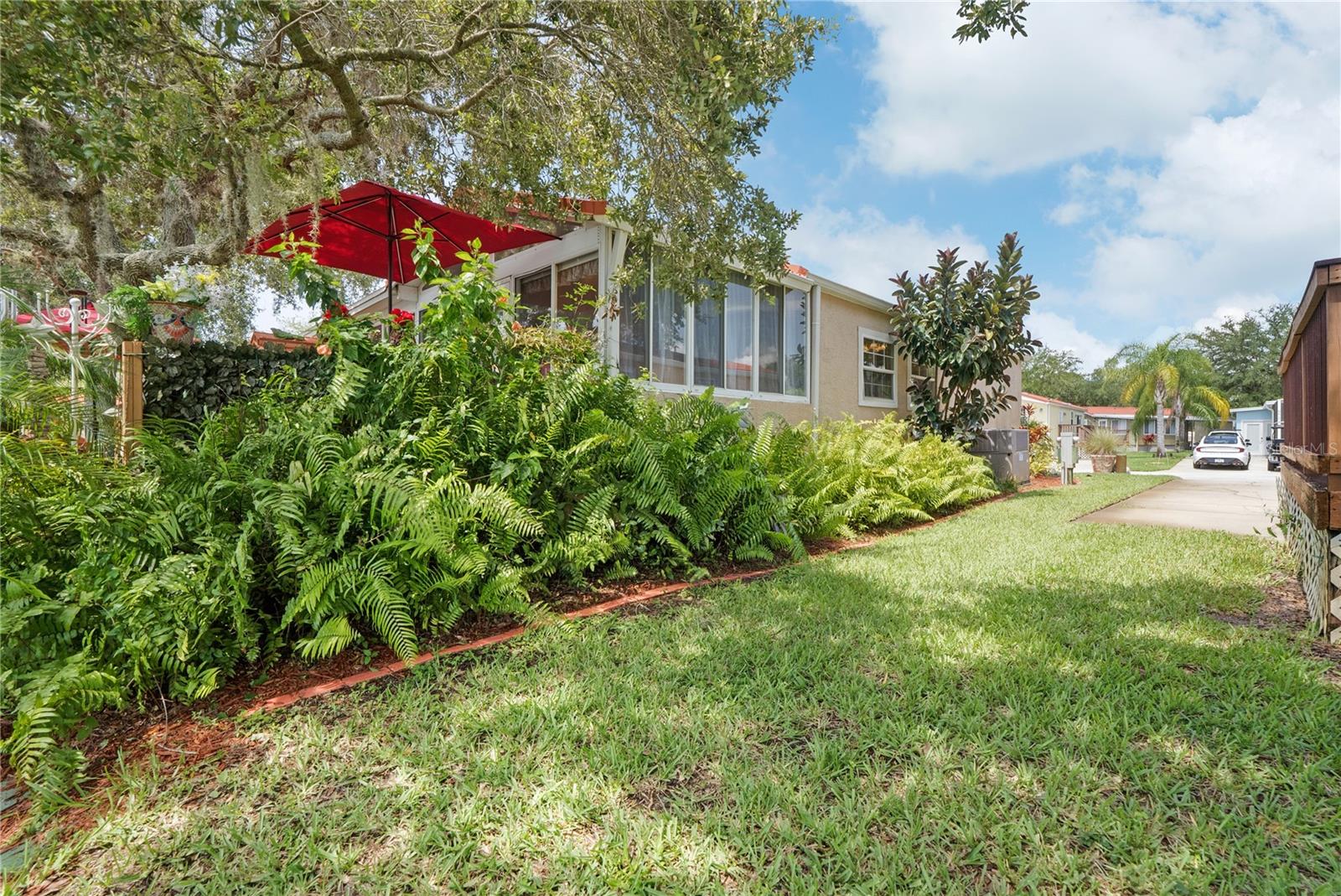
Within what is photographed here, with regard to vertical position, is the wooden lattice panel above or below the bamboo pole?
below

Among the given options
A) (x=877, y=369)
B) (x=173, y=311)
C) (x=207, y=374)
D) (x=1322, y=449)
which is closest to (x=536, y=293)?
(x=173, y=311)

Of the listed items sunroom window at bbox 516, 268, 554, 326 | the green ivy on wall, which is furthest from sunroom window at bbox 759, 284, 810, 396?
the green ivy on wall

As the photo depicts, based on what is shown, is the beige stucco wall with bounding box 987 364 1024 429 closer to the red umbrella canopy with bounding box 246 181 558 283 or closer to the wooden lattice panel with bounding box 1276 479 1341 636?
the wooden lattice panel with bounding box 1276 479 1341 636

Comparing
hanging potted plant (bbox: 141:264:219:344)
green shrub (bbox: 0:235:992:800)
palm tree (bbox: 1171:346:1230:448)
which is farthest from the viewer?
palm tree (bbox: 1171:346:1230:448)

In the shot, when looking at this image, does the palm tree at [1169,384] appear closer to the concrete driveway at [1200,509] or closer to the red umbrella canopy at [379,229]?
the concrete driveway at [1200,509]

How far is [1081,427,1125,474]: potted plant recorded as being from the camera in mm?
16750

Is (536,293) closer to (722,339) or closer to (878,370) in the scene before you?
(722,339)

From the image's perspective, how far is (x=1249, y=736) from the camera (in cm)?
214

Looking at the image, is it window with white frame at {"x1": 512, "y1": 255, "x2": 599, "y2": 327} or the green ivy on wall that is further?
window with white frame at {"x1": 512, "y1": 255, "x2": 599, "y2": 327}

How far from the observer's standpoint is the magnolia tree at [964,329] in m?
10.1

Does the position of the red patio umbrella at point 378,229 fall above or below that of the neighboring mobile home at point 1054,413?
above

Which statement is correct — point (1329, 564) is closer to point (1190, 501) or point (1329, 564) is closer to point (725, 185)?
point (725, 185)

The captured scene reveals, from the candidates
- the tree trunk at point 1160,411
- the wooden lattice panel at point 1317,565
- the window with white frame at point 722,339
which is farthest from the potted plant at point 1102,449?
the wooden lattice panel at point 1317,565

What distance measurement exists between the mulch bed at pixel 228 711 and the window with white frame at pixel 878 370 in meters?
8.71
